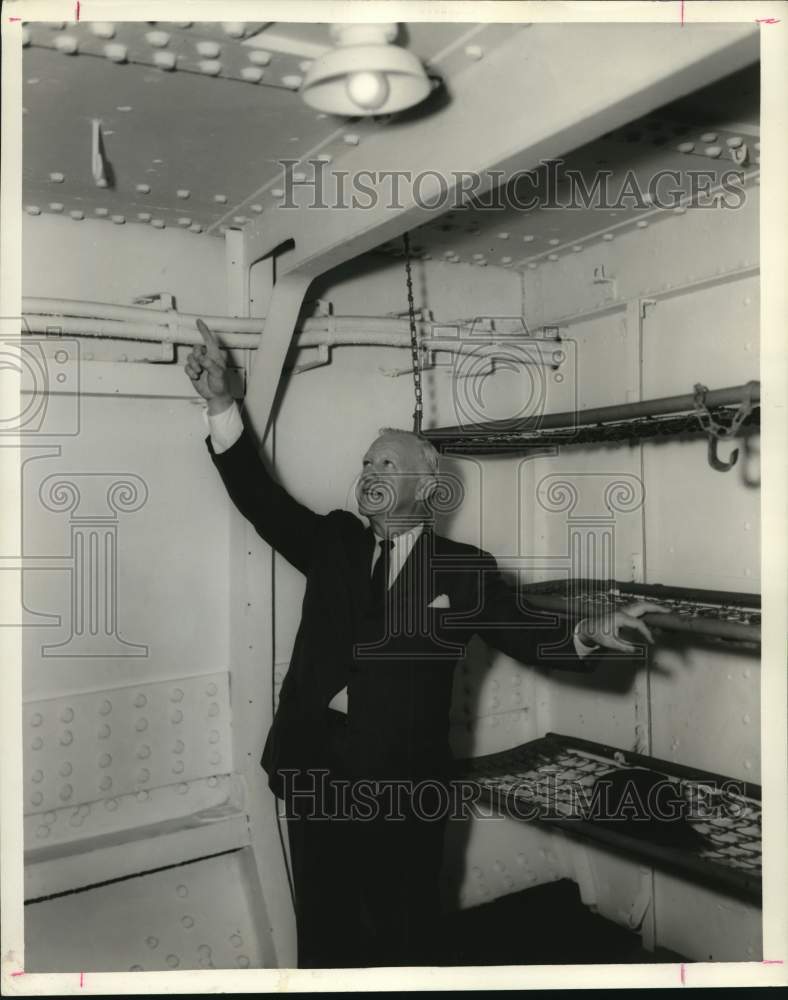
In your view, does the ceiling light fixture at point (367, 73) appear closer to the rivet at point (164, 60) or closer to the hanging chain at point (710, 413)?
the rivet at point (164, 60)

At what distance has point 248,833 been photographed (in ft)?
7.06

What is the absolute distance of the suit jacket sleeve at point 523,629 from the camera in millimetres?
1853

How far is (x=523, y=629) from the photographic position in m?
1.98

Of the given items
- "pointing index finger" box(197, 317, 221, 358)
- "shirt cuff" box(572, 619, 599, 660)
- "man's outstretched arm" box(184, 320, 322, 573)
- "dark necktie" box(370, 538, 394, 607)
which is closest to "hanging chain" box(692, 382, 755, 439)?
"shirt cuff" box(572, 619, 599, 660)

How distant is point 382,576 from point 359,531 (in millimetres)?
147

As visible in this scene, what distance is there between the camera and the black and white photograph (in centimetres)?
170

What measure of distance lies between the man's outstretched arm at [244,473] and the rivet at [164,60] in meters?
0.70

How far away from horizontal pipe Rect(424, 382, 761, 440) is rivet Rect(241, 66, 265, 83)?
1.01 metres

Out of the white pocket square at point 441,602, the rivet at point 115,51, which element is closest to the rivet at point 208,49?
the rivet at point 115,51

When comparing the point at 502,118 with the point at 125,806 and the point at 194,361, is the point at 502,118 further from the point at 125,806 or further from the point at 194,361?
the point at 125,806

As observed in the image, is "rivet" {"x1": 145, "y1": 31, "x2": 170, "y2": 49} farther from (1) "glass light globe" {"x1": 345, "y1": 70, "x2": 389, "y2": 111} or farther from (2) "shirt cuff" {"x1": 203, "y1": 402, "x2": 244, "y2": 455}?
(2) "shirt cuff" {"x1": 203, "y1": 402, "x2": 244, "y2": 455}

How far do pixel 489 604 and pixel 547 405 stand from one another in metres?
0.82

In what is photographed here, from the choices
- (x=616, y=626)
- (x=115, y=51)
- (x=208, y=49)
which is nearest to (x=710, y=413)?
(x=616, y=626)

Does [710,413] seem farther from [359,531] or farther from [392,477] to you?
[359,531]
